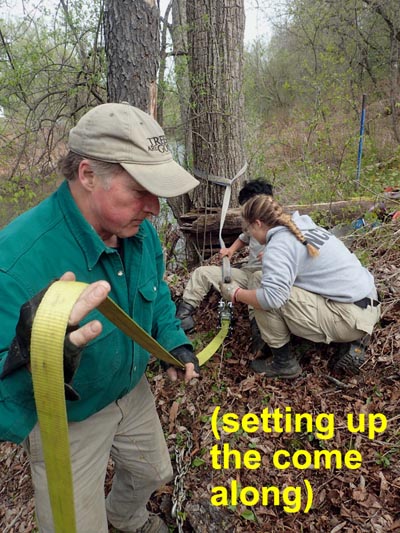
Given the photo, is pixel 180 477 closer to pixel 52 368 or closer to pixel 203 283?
pixel 203 283

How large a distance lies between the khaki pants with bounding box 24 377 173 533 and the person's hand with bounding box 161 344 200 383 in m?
0.21

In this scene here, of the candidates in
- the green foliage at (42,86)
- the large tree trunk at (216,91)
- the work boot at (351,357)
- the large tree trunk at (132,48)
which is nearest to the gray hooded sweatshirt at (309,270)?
the work boot at (351,357)

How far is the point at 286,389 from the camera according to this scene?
3.18 meters

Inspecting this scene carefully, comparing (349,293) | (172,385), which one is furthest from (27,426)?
(349,293)

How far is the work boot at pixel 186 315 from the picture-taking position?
3.76 meters

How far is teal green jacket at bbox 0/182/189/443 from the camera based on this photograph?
A: 139cm

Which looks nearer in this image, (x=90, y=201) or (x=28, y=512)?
(x=90, y=201)

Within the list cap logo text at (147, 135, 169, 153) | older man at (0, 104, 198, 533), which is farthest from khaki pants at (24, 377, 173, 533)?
cap logo text at (147, 135, 169, 153)

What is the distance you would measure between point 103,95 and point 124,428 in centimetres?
394

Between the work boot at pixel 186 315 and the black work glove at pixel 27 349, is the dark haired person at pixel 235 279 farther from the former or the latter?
the black work glove at pixel 27 349

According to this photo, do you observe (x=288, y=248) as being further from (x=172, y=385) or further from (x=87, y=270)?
(x=87, y=270)

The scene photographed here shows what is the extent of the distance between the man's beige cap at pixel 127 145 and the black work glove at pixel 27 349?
0.70 meters

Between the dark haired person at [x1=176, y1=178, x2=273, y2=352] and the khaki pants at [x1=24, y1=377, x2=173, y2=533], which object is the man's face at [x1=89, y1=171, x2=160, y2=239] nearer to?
the khaki pants at [x1=24, y1=377, x2=173, y2=533]

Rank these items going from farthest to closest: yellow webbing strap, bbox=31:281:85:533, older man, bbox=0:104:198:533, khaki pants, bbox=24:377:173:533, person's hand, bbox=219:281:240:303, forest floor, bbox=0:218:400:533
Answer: person's hand, bbox=219:281:240:303, forest floor, bbox=0:218:400:533, khaki pants, bbox=24:377:173:533, older man, bbox=0:104:198:533, yellow webbing strap, bbox=31:281:85:533
